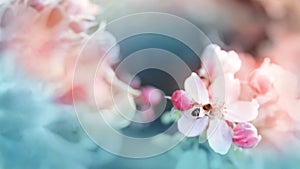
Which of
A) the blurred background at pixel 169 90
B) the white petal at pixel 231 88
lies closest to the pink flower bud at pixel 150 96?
the blurred background at pixel 169 90

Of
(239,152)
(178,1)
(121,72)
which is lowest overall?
(239,152)

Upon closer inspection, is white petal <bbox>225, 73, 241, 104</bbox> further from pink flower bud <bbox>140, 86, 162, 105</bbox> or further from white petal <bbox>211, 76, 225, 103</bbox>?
pink flower bud <bbox>140, 86, 162, 105</bbox>

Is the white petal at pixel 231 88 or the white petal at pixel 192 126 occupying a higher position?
the white petal at pixel 231 88

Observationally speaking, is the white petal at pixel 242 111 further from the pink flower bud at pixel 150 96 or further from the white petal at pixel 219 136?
the pink flower bud at pixel 150 96

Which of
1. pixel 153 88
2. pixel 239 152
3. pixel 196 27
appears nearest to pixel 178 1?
pixel 196 27

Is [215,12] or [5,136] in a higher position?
[215,12]

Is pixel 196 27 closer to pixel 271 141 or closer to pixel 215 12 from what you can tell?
pixel 215 12

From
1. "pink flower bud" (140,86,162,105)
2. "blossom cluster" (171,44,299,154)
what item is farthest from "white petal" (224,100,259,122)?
"pink flower bud" (140,86,162,105)
